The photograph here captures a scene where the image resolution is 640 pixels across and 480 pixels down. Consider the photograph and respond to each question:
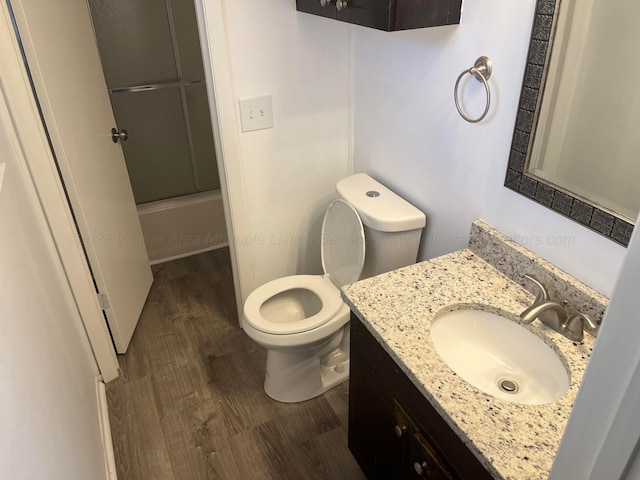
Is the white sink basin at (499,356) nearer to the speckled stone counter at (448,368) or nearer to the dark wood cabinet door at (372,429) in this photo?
the speckled stone counter at (448,368)

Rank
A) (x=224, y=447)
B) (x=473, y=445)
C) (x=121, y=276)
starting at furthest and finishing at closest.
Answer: (x=121, y=276), (x=224, y=447), (x=473, y=445)

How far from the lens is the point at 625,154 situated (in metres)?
1.06

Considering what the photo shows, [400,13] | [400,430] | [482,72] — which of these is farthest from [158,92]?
[400,430]

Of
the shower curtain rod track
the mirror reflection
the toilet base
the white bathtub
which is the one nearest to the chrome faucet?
the mirror reflection

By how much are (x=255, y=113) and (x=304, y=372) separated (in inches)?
42.0

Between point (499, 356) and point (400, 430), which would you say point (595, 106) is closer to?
point (499, 356)

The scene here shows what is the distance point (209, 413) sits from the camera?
2018 mm

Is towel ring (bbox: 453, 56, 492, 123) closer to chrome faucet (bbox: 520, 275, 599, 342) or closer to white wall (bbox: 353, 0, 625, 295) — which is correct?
white wall (bbox: 353, 0, 625, 295)

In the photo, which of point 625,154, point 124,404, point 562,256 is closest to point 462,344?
point 562,256

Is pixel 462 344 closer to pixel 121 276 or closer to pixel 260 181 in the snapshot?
pixel 260 181

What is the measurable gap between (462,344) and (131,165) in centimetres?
234

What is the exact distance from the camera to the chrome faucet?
3.89 ft

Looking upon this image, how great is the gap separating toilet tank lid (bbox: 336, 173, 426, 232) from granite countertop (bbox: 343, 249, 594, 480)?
0.23 m

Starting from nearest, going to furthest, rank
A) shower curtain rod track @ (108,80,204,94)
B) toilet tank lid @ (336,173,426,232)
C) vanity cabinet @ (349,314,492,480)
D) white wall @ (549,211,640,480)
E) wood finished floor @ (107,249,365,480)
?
white wall @ (549,211,640,480) → vanity cabinet @ (349,314,492,480) → toilet tank lid @ (336,173,426,232) → wood finished floor @ (107,249,365,480) → shower curtain rod track @ (108,80,204,94)
